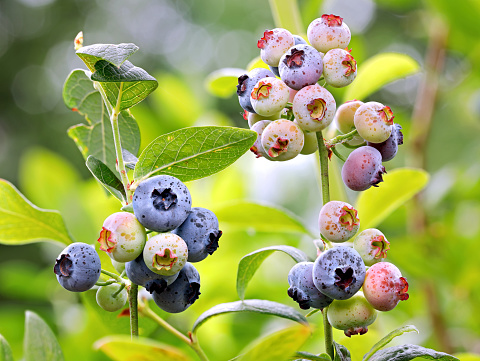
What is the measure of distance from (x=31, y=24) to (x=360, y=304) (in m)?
11.4

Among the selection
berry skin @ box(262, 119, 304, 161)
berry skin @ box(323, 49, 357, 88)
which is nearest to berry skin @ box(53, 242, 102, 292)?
berry skin @ box(262, 119, 304, 161)

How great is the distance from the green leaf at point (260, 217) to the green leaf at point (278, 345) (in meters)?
0.49

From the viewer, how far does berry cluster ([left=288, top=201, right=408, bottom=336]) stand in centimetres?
52

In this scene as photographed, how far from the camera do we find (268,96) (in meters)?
0.56

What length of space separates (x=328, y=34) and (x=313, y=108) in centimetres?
10

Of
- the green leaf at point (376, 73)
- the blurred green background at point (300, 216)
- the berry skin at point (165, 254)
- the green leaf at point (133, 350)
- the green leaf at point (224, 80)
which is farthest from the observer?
the blurred green background at point (300, 216)

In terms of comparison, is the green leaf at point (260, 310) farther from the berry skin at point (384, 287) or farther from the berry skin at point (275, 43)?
the berry skin at point (275, 43)

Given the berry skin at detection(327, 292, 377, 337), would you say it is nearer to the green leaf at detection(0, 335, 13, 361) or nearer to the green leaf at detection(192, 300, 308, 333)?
the green leaf at detection(192, 300, 308, 333)

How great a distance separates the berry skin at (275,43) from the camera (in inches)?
23.6

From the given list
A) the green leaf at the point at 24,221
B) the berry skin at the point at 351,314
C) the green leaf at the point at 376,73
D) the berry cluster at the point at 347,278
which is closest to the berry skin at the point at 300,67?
the berry cluster at the point at 347,278

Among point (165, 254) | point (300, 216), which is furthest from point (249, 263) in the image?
point (300, 216)

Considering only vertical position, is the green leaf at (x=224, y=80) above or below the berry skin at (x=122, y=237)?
above

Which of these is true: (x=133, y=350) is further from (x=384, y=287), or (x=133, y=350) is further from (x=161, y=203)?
(x=384, y=287)

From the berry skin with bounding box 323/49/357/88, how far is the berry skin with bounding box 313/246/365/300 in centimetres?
18
